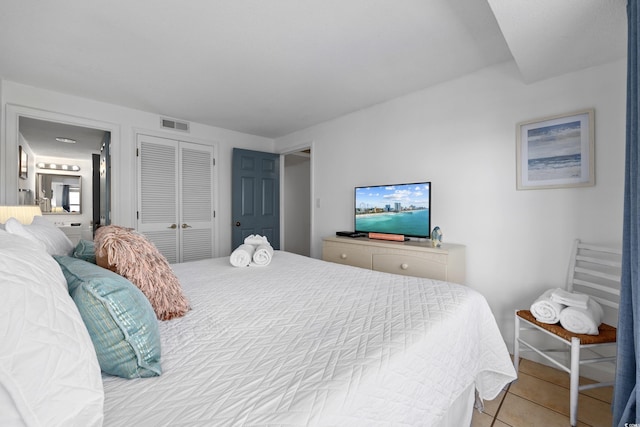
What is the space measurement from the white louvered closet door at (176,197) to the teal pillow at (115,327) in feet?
10.4

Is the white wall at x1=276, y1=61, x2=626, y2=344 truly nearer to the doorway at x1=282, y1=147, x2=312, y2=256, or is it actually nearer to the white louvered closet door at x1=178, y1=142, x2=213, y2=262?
the white louvered closet door at x1=178, y1=142, x2=213, y2=262

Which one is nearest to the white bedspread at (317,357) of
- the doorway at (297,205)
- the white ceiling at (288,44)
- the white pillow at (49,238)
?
the white pillow at (49,238)

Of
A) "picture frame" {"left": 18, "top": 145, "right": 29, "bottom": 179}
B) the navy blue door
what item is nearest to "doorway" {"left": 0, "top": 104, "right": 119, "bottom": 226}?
"picture frame" {"left": 18, "top": 145, "right": 29, "bottom": 179}

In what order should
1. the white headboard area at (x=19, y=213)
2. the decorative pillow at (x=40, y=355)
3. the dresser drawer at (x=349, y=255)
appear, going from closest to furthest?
the decorative pillow at (x=40, y=355) → the white headboard area at (x=19, y=213) → the dresser drawer at (x=349, y=255)

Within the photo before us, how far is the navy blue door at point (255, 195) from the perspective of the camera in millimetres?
4203

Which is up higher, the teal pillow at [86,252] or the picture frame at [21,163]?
the picture frame at [21,163]

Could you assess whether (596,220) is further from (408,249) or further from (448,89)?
(448,89)

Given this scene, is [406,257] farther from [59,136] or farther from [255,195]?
[59,136]

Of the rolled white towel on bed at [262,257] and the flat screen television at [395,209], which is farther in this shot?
the flat screen television at [395,209]

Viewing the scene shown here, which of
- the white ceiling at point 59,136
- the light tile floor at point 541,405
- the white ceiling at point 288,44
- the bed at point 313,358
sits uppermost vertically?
the white ceiling at point 288,44

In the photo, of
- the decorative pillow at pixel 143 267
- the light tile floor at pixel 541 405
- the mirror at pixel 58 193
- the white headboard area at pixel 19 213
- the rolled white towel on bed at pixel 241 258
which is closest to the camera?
the decorative pillow at pixel 143 267

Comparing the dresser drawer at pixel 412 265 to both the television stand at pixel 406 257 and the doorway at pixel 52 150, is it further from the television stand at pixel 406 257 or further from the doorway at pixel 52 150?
the doorway at pixel 52 150

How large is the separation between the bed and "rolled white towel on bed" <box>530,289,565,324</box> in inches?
21.3

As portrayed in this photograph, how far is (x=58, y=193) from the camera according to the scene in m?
5.25
